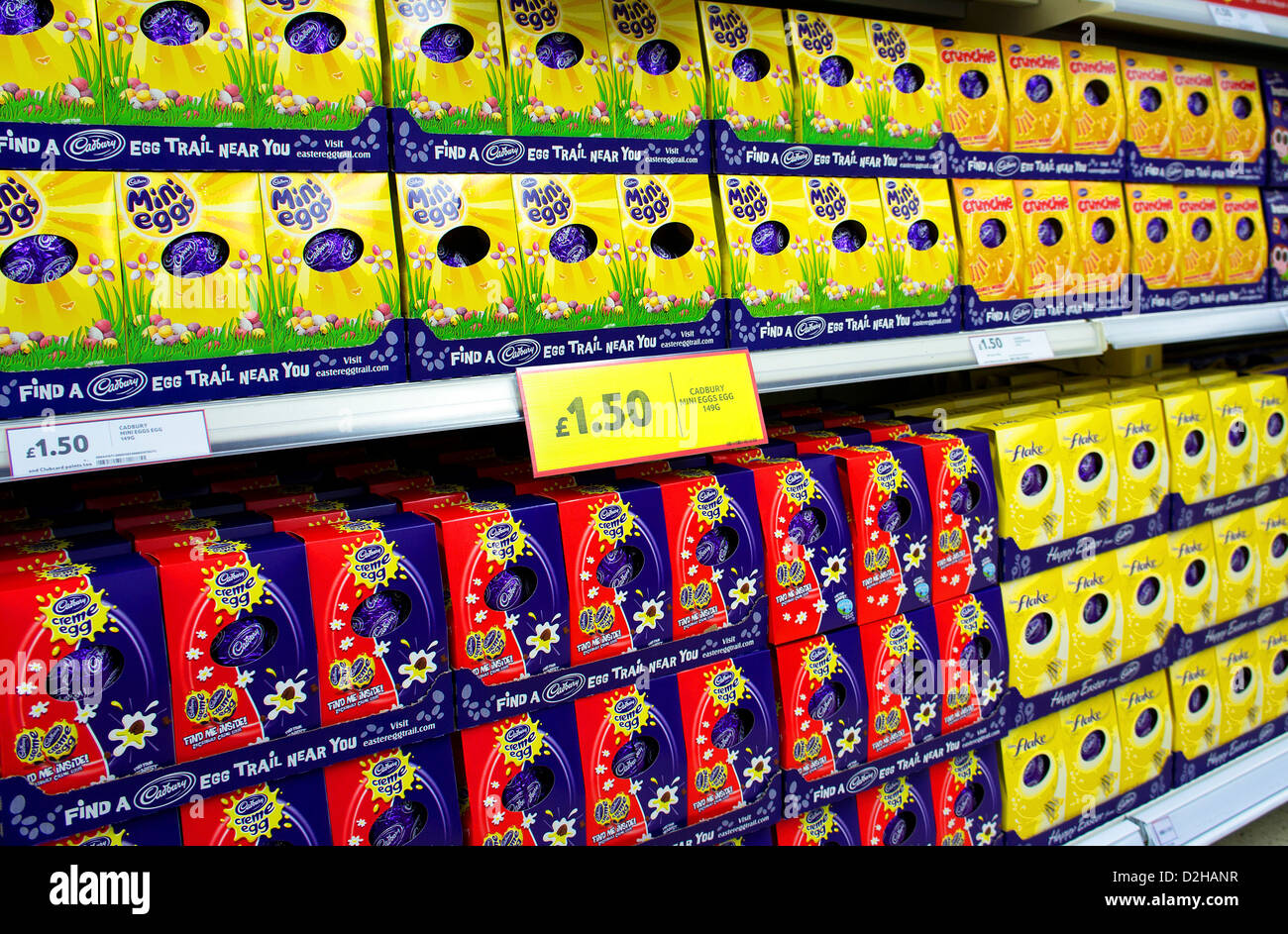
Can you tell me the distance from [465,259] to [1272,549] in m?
1.66

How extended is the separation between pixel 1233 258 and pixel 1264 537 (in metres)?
0.54

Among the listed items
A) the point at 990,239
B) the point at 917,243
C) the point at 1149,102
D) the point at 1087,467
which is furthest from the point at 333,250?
the point at 1149,102

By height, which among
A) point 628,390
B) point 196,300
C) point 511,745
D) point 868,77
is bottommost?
point 511,745

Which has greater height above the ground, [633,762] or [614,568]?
[614,568]

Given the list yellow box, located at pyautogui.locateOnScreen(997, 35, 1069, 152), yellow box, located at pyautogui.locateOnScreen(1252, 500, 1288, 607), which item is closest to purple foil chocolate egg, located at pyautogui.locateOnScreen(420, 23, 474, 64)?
yellow box, located at pyautogui.locateOnScreen(997, 35, 1069, 152)

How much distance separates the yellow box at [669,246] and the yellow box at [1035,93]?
58 centimetres

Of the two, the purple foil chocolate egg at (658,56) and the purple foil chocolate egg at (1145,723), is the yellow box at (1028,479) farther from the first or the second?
the purple foil chocolate egg at (658,56)

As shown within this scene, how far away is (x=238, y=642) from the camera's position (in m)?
0.86

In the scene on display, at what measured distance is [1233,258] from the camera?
1620mm

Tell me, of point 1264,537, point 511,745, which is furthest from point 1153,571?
point 511,745

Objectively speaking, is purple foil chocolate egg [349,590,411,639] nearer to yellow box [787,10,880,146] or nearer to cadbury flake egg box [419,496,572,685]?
cadbury flake egg box [419,496,572,685]

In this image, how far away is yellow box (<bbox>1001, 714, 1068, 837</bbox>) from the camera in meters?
1.38

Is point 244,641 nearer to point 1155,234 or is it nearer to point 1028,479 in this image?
point 1028,479
